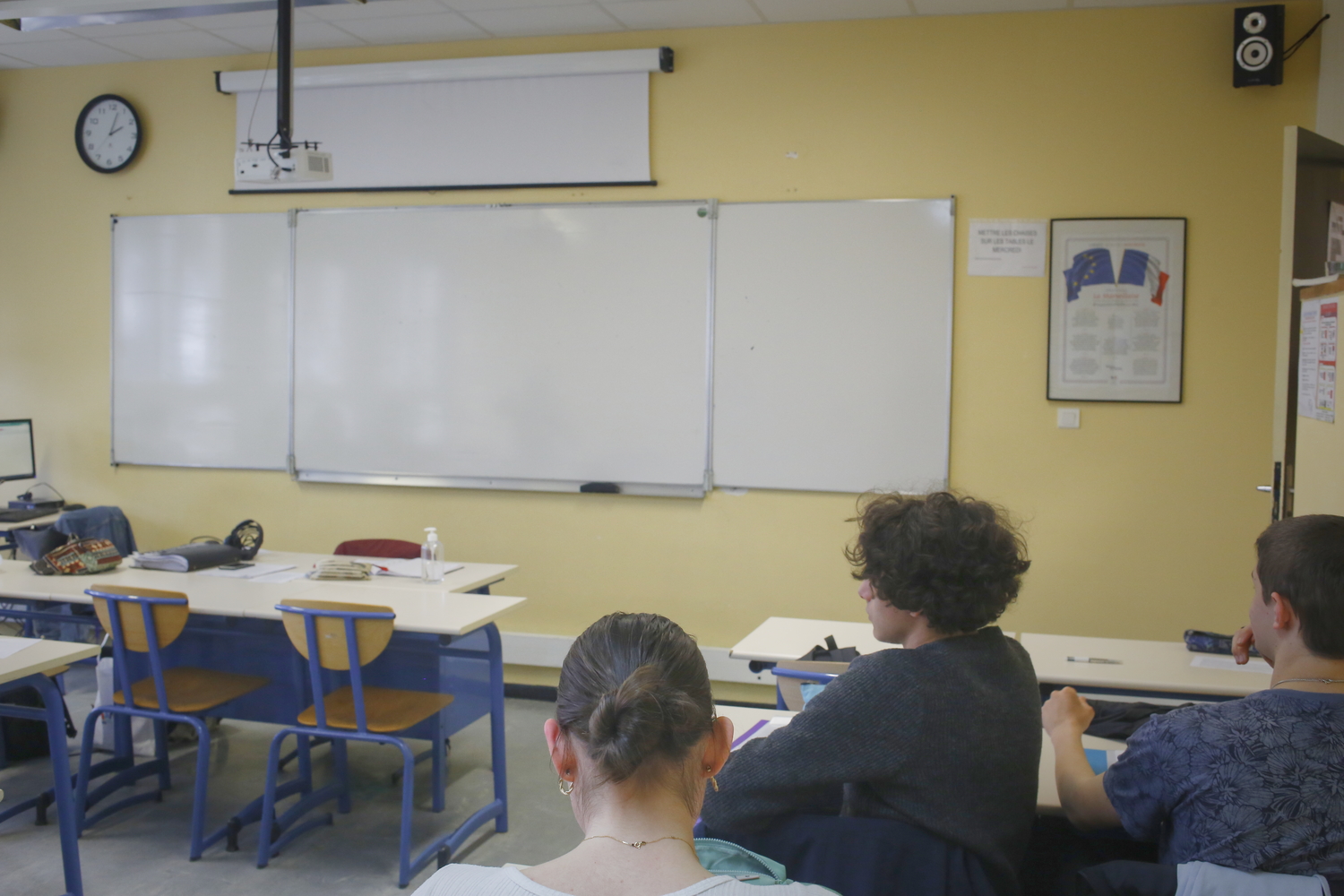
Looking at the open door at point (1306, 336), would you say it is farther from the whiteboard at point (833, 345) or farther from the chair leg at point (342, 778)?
the chair leg at point (342, 778)

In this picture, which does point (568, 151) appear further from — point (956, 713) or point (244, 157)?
point (956, 713)

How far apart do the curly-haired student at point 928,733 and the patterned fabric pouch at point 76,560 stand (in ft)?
9.91

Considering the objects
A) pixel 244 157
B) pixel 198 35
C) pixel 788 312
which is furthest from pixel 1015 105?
pixel 198 35

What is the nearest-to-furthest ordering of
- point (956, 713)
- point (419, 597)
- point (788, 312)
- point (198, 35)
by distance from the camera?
point (956, 713) < point (419, 597) < point (788, 312) < point (198, 35)

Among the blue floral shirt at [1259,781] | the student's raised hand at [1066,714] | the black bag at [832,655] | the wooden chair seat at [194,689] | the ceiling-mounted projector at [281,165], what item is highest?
the ceiling-mounted projector at [281,165]

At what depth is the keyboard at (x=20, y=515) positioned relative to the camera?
4.94 m

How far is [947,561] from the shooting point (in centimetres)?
163

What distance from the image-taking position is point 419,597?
3.40m

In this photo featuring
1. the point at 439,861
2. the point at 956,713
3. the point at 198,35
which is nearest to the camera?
the point at 956,713

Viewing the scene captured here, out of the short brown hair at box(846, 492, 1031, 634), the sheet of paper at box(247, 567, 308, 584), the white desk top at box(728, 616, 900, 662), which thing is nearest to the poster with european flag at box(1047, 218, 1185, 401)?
the white desk top at box(728, 616, 900, 662)

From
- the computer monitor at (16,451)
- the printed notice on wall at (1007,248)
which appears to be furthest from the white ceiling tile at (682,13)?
the computer monitor at (16,451)

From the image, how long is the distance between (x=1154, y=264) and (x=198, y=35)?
446 cm

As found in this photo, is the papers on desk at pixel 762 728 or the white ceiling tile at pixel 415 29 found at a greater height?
the white ceiling tile at pixel 415 29

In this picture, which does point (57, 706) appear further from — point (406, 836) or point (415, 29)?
point (415, 29)
